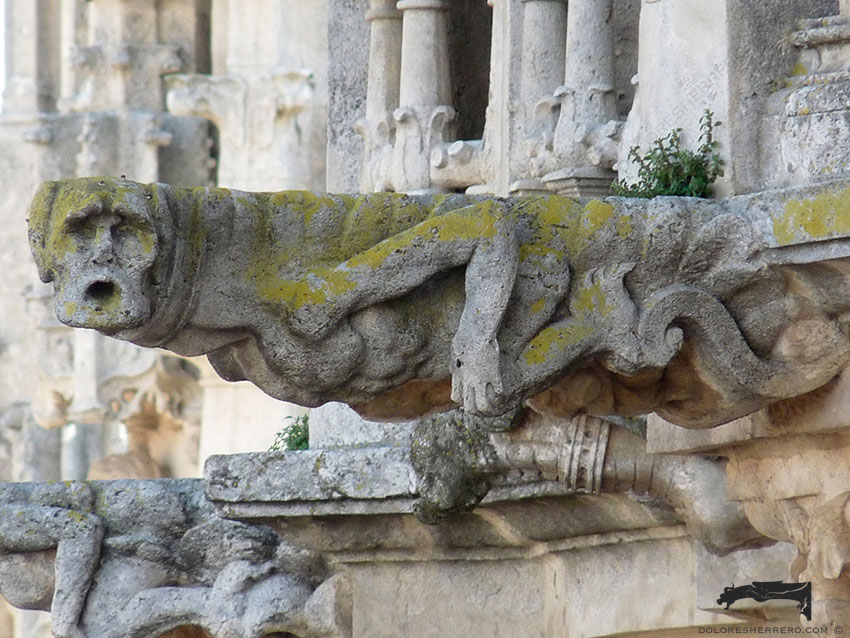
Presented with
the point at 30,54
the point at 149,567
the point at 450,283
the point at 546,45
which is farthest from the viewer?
the point at 30,54

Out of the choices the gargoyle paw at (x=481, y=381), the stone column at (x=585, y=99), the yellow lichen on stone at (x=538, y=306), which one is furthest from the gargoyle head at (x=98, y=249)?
the stone column at (x=585, y=99)

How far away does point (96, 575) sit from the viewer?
810 centimetres

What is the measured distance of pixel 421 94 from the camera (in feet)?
26.3

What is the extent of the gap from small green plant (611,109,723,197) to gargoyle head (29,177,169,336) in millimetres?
1360

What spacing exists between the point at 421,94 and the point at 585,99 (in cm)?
83

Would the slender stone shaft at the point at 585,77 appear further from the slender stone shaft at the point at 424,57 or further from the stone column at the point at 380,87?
the stone column at the point at 380,87

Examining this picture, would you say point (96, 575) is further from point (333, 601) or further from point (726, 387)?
point (726, 387)

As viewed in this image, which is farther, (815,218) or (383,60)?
(383,60)

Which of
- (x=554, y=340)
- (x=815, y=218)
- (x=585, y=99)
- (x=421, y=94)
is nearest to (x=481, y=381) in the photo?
(x=554, y=340)

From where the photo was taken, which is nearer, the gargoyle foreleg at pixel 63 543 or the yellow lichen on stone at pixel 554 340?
the yellow lichen on stone at pixel 554 340

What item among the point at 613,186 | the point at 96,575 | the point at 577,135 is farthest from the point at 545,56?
Result: the point at 96,575

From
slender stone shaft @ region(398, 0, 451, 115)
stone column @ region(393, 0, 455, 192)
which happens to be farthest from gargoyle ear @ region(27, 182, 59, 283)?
slender stone shaft @ region(398, 0, 451, 115)

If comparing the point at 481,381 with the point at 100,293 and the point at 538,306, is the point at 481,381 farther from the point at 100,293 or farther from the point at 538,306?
the point at 100,293

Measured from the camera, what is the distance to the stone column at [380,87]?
814cm
